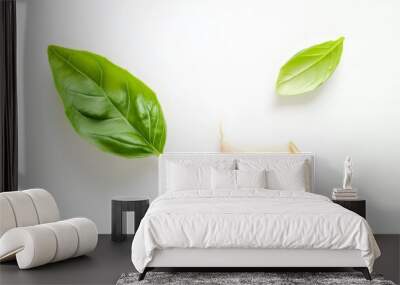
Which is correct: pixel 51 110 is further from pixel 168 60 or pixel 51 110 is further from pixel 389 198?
pixel 389 198

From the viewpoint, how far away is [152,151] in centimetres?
670

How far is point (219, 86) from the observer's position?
267 inches

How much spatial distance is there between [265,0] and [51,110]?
2.66 m

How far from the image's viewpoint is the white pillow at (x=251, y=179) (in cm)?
595

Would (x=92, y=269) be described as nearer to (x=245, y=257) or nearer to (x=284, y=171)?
(x=245, y=257)

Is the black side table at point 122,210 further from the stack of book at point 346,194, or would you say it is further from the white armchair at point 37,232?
the stack of book at point 346,194

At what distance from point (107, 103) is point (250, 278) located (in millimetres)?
2883

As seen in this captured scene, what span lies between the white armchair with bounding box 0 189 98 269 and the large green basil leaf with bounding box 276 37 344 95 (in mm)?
2701

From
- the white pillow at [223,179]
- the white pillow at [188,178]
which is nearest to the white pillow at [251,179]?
the white pillow at [223,179]

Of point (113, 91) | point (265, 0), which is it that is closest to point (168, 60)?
point (113, 91)

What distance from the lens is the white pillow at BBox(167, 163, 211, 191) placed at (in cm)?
606

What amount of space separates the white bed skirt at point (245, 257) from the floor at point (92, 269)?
1.47 feet

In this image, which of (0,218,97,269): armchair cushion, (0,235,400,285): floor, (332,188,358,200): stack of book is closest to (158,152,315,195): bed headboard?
(332,188,358,200): stack of book

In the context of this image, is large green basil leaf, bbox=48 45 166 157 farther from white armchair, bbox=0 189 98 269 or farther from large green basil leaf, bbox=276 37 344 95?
large green basil leaf, bbox=276 37 344 95
